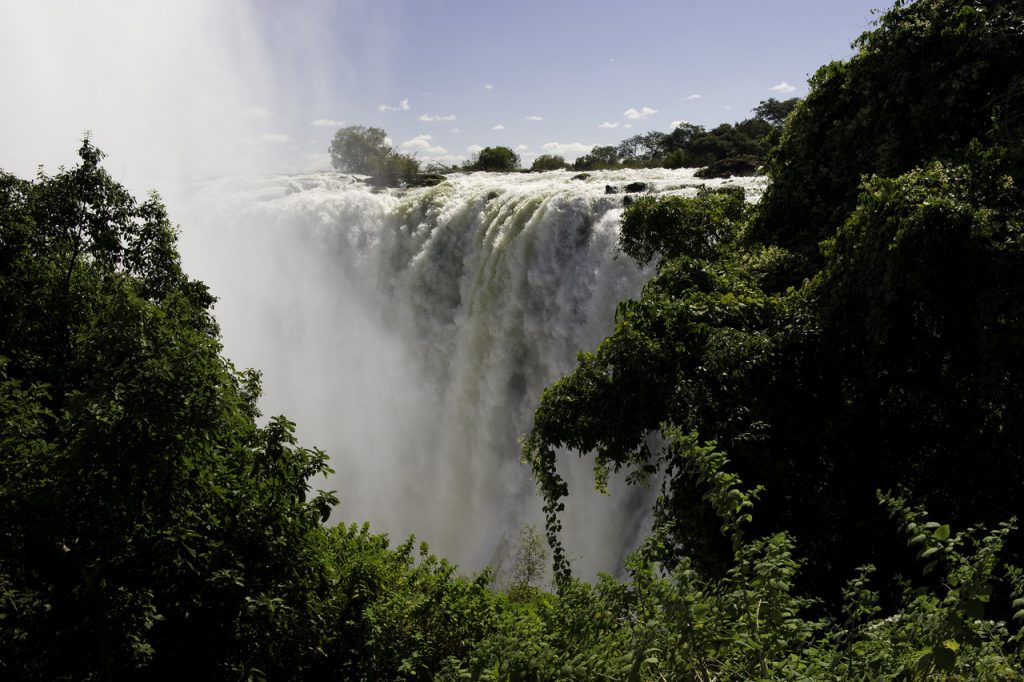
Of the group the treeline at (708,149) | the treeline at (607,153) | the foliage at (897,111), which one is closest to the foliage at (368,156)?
the treeline at (607,153)

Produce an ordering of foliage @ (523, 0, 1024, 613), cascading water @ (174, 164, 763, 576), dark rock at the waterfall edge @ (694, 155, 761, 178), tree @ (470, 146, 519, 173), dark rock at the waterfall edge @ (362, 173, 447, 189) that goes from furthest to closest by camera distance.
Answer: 1. tree @ (470, 146, 519, 173)
2. dark rock at the waterfall edge @ (362, 173, 447, 189)
3. dark rock at the waterfall edge @ (694, 155, 761, 178)
4. cascading water @ (174, 164, 763, 576)
5. foliage @ (523, 0, 1024, 613)

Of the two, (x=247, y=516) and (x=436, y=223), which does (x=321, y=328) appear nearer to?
(x=436, y=223)

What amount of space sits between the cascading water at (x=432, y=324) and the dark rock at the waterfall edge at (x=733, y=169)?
122cm

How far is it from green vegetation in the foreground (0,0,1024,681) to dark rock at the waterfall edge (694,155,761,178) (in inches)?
548

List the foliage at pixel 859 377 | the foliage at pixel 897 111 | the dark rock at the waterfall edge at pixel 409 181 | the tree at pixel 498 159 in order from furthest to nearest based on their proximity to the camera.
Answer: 1. the tree at pixel 498 159
2. the dark rock at the waterfall edge at pixel 409 181
3. the foliage at pixel 897 111
4. the foliage at pixel 859 377

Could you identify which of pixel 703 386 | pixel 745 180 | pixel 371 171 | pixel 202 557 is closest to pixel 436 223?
pixel 745 180

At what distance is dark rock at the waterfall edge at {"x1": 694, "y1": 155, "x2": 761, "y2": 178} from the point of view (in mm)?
22766

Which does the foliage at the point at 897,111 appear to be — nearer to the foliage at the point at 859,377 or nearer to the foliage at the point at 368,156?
the foliage at the point at 859,377

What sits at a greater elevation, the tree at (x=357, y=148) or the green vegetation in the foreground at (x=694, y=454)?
the tree at (x=357, y=148)

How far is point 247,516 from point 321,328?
20.7 metres

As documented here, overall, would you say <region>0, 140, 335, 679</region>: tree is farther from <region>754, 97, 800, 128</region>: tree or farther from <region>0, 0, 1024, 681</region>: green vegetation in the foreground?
<region>754, 97, 800, 128</region>: tree

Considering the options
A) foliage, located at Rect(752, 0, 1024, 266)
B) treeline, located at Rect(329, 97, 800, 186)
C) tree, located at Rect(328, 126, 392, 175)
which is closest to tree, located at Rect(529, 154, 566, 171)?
treeline, located at Rect(329, 97, 800, 186)

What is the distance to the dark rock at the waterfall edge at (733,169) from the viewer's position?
74.7 feet

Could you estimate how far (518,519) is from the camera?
643 inches
